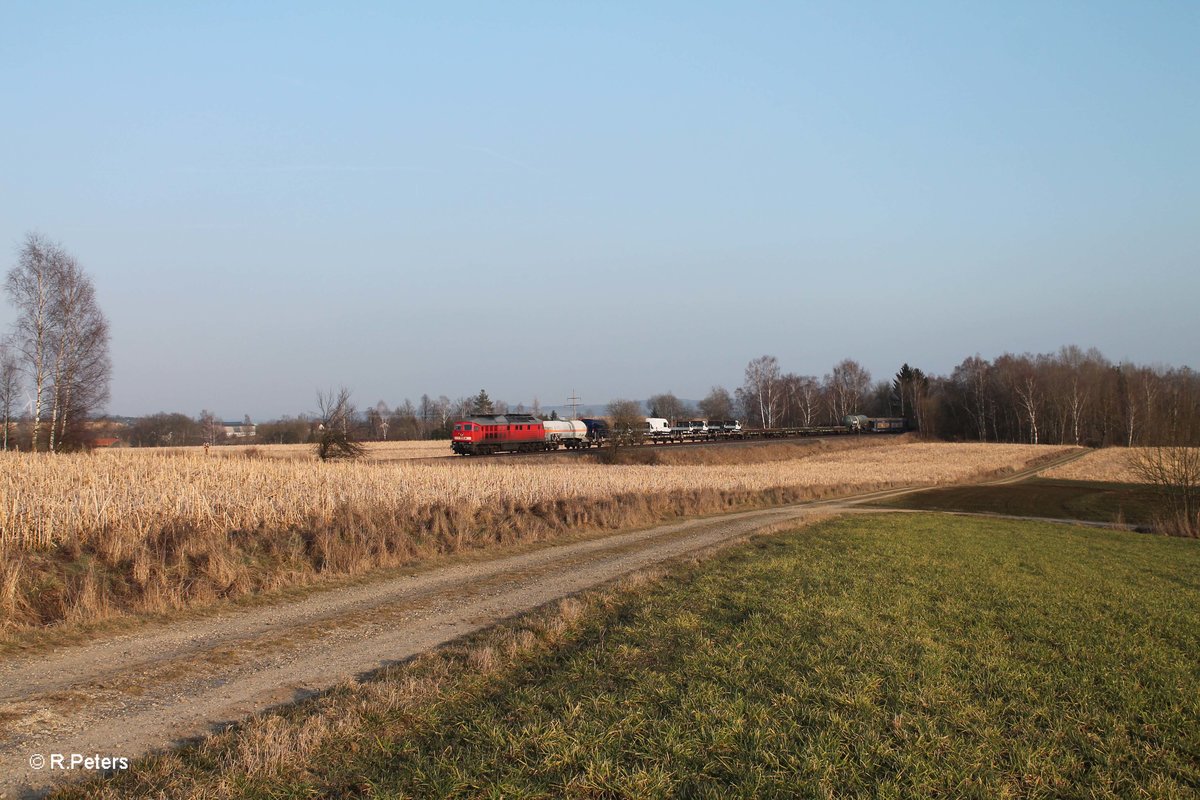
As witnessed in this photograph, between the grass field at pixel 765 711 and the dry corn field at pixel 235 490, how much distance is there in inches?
310

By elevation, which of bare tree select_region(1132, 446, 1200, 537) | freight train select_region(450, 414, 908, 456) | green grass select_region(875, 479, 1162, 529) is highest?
Result: freight train select_region(450, 414, 908, 456)

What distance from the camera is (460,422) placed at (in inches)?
2012

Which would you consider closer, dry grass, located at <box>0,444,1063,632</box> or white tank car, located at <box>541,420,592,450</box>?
dry grass, located at <box>0,444,1063,632</box>

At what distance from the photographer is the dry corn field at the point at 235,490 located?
1206 centimetres

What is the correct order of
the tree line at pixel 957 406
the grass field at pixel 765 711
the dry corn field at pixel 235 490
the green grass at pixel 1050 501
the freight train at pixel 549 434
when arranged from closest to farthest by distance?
the grass field at pixel 765 711 → the dry corn field at pixel 235 490 → the green grass at pixel 1050 501 → the freight train at pixel 549 434 → the tree line at pixel 957 406

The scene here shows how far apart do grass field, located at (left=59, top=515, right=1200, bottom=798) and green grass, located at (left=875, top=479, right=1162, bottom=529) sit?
26.1 meters

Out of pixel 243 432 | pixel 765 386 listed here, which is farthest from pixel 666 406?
pixel 243 432

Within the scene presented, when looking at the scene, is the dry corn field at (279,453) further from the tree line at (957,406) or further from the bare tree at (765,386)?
the bare tree at (765,386)

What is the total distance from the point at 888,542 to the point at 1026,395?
321 ft

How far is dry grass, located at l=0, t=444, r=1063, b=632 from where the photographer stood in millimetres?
10109

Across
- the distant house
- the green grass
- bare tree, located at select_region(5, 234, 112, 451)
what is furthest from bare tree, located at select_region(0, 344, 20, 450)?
the distant house

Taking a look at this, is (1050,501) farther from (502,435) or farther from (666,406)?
(666,406)

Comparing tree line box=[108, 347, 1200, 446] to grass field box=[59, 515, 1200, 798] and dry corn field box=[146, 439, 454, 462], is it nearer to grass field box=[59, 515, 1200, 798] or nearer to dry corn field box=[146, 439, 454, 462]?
dry corn field box=[146, 439, 454, 462]

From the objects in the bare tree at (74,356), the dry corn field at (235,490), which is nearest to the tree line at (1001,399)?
the dry corn field at (235,490)
